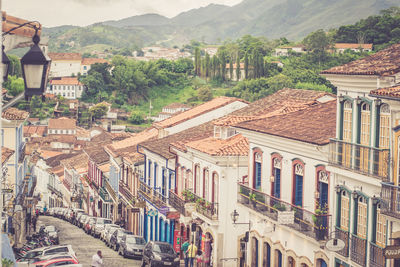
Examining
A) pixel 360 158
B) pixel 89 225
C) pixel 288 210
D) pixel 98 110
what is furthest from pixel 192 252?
pixel 98 110

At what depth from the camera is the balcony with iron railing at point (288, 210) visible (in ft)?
73.6

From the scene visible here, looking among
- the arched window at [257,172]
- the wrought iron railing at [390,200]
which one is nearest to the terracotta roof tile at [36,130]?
the arched window at [257,172]

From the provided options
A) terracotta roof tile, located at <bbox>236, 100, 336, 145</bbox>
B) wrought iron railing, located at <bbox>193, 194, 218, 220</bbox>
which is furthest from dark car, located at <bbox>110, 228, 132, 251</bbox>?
terracotta roof tile, located at <bbox>236, 100, 336, 145</bbox>

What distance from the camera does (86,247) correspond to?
136ft

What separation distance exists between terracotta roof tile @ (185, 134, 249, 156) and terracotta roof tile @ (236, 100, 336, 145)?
2128mm

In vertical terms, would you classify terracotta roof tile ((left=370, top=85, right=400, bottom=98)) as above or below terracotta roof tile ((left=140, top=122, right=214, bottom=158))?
above

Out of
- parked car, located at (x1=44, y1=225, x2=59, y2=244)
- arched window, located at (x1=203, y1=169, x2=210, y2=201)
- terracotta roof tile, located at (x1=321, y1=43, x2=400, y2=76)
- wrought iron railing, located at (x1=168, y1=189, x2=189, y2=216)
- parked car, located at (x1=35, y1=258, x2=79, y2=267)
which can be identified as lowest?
parked car, located at (x1=44, y1=225, x2=59, y2=244)

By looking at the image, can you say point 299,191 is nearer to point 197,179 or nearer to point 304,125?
point 304,125

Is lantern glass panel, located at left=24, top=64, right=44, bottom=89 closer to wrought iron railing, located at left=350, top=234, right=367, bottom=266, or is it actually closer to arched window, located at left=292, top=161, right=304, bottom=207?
wrought iron railing, located at left=350, top=234, right=367, bottom=266

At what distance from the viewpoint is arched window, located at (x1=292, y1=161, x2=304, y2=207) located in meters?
24.9

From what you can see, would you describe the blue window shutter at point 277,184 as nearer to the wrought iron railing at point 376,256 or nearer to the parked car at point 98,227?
the wrought iron railing at point 376,256

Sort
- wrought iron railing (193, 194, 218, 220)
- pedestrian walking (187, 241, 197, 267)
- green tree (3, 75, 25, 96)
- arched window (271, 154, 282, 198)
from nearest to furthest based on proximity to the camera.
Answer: arched window (271, 154, 282, 198)
wrought iron railing (193, 194, 218, 220)
pedestrian walking (187, 241, 197, 267)
green tree (3, 75, 25, 96)

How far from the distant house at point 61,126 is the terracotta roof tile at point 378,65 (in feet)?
463

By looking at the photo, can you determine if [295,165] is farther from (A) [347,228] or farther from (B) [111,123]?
(B) [111,123]
